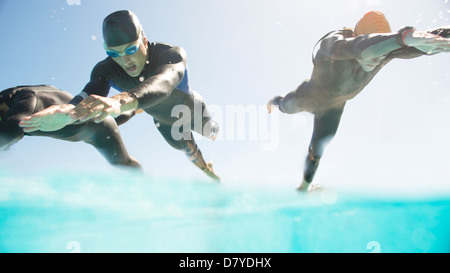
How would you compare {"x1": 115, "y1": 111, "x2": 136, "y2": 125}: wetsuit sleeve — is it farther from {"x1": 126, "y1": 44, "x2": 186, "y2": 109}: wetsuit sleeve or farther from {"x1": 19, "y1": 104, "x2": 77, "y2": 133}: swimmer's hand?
{"x1": 19, "y1": 104, "x2": 77, "y2": 133}: swimmer's hand

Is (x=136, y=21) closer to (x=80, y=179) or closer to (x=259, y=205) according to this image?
(x=259, y=205)

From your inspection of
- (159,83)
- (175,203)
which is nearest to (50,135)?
(159,83)

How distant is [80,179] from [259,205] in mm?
9794

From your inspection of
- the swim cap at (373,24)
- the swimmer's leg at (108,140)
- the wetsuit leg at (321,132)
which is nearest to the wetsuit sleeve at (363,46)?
the swim cap at (373,24)

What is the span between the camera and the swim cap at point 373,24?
3143 mm

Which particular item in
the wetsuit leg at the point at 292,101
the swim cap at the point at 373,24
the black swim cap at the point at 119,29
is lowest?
the wetsuit leg at the point at 292,101

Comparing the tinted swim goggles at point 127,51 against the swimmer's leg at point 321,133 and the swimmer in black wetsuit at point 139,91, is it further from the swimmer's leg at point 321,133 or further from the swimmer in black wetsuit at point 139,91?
the swimmer's leg at point 321,133

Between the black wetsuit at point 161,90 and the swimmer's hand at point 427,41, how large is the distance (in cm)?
215

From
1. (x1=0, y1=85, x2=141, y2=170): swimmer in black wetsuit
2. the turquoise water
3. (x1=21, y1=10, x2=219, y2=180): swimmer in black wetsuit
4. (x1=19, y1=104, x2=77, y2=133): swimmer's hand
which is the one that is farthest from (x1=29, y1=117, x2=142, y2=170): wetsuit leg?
the turquoise water

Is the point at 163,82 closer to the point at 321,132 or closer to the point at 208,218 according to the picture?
the point at 321,132

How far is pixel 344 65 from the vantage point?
3.28m

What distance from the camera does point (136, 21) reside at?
2.92m

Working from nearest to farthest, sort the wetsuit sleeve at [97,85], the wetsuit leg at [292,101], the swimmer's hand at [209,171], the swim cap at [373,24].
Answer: the wetsuit sleeve at [97,85] < the swim cap at [373,24] < the wetsuit leg at [292,101] < the swimmer's hand at [209,171]

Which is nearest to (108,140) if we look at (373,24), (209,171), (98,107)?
(98,107)
